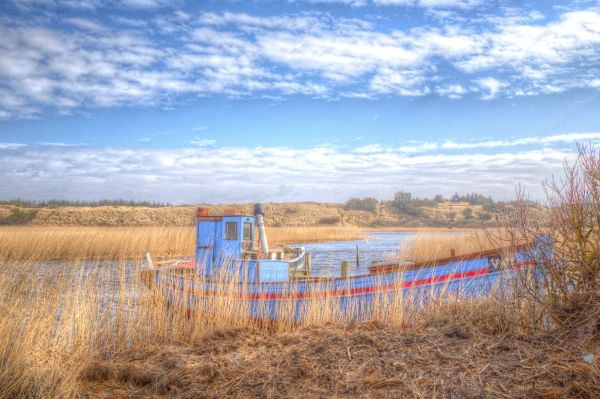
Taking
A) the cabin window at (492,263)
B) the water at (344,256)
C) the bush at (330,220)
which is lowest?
the water at (344,256)

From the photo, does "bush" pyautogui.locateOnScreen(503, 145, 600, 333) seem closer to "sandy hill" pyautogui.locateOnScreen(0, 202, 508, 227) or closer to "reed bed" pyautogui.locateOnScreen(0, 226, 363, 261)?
"reed bed" pyautogui.locateOnScreen(0, 226, 363, 261)

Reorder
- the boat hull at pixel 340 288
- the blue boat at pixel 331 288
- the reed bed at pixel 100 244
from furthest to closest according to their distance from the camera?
1. the reed bed at pixel 100 244
2. the boat hull at pixel 340 288
3. the blue boat at pixel 331 288

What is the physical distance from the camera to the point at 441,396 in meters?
3.81

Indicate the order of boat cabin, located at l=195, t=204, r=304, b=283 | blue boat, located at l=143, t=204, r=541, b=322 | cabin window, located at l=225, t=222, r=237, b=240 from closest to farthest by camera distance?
blue boat, located at l=143, t=204, r=541, b=322, boat cabin, located at l=195, t=204, r=304, b=283, cabin window, located at l=225, t=222, r=237, b=240

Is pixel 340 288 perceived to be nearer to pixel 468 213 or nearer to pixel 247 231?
pixel 247 231

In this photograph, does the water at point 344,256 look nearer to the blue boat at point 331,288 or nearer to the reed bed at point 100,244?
the blue boat at point 331,288

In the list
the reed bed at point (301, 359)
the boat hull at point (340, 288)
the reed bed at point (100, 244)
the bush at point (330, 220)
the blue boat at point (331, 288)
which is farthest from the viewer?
the bush at point (330, 220)

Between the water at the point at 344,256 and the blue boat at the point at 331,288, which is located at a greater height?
the blue boat at the point at 331,288

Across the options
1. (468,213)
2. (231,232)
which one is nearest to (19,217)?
(231,232)

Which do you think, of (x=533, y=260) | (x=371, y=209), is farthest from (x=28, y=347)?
(x=371, y=209)

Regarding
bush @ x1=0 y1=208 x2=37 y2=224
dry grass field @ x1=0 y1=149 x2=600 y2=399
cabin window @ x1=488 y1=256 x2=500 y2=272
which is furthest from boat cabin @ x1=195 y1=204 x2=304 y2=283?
bush @ x1=0 y1=208 x2=37 y2=224

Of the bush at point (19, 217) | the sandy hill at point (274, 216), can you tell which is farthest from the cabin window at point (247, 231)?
the bush at point (19, 217)

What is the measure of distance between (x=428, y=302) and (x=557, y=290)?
115 inches

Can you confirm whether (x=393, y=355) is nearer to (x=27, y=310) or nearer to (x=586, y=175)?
(x=586, y=175)
